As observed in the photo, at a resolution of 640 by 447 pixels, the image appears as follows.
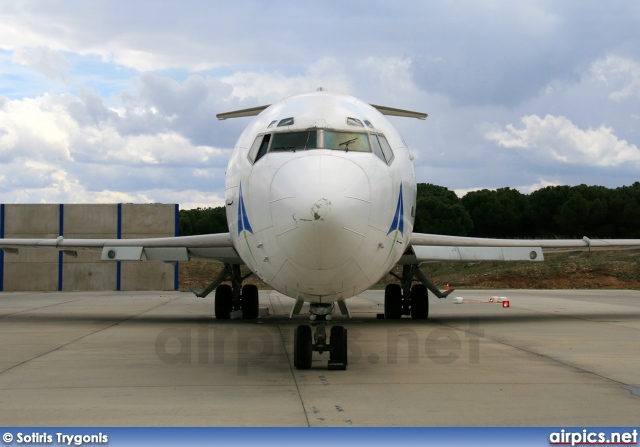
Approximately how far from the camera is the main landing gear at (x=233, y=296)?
1708cm

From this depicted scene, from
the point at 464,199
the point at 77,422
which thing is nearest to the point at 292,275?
the point at 77,422

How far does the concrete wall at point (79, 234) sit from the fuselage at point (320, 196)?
1070 inches

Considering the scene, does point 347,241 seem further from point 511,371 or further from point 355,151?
point 511,371

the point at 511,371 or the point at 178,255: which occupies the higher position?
the point at 178,255

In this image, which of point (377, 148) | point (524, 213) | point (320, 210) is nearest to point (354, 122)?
point (377, 148)

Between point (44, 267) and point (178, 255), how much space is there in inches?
905

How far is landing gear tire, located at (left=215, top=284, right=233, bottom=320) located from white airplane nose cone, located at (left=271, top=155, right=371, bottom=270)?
9.41 m

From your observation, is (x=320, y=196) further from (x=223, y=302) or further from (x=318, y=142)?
(x=223, y=302)

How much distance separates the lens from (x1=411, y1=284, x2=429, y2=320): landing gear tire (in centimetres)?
1745

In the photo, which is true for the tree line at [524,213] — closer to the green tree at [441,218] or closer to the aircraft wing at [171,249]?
the green tree at [441,218]

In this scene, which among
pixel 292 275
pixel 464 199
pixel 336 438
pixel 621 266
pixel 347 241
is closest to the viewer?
pixel 336 438

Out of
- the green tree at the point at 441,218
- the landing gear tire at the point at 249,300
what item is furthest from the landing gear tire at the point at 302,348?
the green tree at the point at 441,218

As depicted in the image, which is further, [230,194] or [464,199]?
[464,199]

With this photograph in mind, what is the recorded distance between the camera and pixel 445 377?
8.89 m
